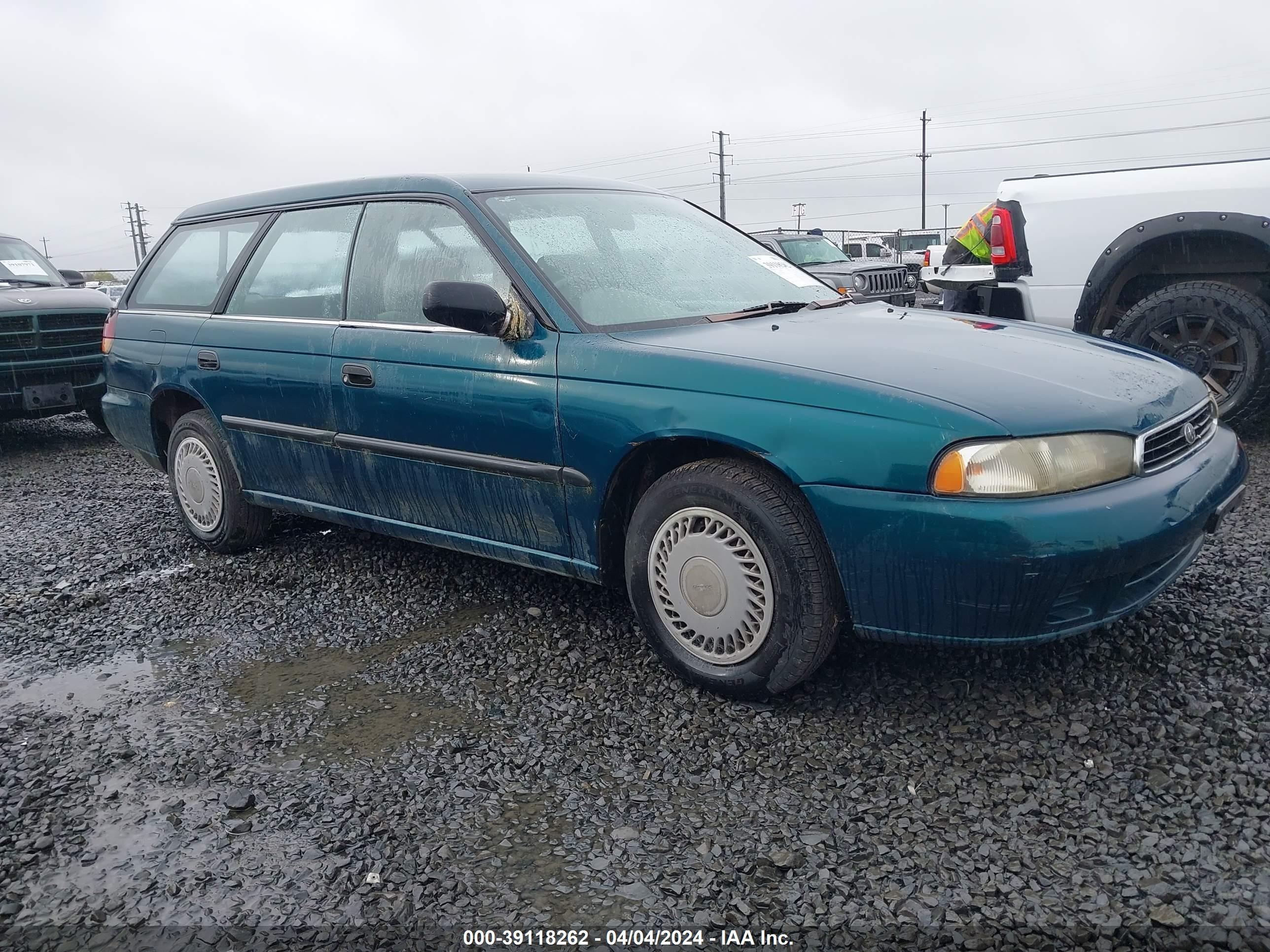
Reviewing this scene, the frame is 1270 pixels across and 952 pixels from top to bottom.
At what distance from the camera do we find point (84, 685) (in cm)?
338

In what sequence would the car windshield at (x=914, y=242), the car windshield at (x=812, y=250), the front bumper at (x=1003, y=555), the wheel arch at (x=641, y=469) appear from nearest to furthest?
the front bumper at (x=1003, y=555) → the wheel arch at (x=641, y=469) → the car windshield at (x=812, y=250) → the car windshield at (x=914, y=242)

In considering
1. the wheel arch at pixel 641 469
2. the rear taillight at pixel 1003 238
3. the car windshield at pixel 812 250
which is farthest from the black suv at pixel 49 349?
the car windshield at pixel 812 250

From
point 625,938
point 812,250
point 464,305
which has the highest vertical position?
point 812,250

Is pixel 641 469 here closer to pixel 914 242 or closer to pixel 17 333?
pixel 17 333

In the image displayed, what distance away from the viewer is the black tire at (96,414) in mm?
7938

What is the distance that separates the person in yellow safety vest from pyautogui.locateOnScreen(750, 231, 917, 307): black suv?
5465 millimetres

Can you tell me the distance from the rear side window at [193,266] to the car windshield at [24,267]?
422 centimetres

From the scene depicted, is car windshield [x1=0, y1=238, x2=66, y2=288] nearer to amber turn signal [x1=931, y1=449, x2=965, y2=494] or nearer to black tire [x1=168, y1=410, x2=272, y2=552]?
black tire [x1=168, y1=410, x2=272, y2=552]

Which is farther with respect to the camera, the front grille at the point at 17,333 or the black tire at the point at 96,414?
the black tire at the point at 96,414

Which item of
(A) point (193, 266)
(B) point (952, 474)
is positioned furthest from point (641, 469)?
(A) point (193, 266)

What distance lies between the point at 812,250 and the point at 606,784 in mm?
12754

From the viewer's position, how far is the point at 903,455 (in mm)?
2523

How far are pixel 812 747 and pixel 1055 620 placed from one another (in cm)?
72

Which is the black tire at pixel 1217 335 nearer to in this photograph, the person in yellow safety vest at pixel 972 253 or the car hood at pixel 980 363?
the person in yellow safety vest at pixel 972 253
